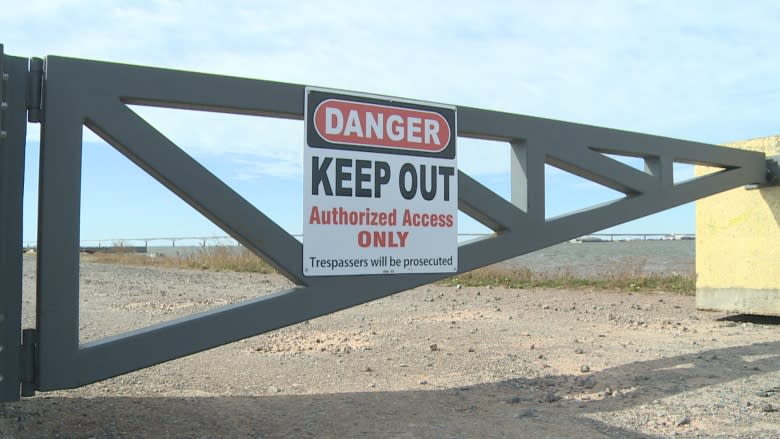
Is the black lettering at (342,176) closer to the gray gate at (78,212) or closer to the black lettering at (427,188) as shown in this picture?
the gray gate at (78,212)

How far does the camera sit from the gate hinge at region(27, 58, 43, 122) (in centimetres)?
352

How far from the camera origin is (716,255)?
345 inches

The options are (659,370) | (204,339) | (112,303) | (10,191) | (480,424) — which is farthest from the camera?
(112,303)

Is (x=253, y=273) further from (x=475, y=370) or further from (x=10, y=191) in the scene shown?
(x=10, y=191)

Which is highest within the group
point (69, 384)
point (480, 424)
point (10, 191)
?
point (10, 191)

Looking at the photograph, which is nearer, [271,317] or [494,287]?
[271,317]

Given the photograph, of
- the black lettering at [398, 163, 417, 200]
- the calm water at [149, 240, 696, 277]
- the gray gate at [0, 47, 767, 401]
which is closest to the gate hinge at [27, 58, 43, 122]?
the gray gate at [0, 47, 767, 401]

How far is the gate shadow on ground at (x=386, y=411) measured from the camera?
396 cm

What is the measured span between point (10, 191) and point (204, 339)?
1280 millimetres

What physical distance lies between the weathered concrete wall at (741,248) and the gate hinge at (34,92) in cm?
775

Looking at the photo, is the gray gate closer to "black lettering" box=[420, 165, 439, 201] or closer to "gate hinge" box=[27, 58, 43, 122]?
"gate hinge" box=[27, 58, 43, 122]

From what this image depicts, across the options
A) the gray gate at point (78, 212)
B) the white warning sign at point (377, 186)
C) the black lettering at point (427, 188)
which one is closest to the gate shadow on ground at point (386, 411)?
the gray gate at point (78, 212)

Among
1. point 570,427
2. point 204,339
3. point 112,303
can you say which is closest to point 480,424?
point 570,427

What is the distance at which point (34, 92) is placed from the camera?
3525 mm
